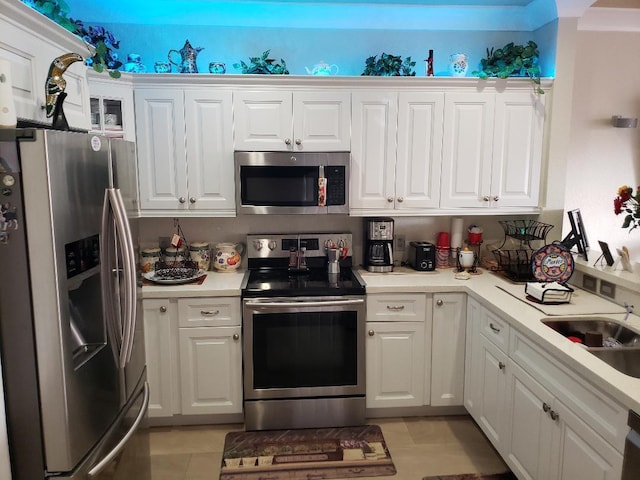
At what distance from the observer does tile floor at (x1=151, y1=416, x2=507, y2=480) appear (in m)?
2.61

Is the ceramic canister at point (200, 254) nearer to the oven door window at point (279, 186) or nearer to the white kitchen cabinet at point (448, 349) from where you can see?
the oven door window at point (279, 186)

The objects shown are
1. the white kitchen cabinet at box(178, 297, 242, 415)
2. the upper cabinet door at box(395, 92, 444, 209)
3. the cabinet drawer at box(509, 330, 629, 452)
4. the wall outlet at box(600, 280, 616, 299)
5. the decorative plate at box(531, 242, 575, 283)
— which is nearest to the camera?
the cabinet drawer at box(509, 330, 629, 452)

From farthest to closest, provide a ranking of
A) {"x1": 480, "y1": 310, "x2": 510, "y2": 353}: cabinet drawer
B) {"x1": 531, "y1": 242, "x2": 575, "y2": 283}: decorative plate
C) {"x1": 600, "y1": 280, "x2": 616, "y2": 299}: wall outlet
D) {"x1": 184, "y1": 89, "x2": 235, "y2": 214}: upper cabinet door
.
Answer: {"x1": 184, "y1": 89, "x2": 235, "y2": 214}: upper cabinet door < {"x1": 531, "y1": 242, "x2": 575, "y2": 283}: decorative plate < {"x1": 600, "y1": 280, "x2": 616, "y2": 299}: wall outlet < {"x1": 480, "y1": 310, "x2": 510, "y2": 353}: cabinet drawer

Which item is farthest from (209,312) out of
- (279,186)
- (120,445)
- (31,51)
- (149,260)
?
(31,51)

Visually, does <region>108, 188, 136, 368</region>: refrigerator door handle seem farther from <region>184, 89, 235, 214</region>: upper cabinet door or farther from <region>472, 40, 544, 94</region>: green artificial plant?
<region>472, 40, 544, 94</region>: green artificial plant

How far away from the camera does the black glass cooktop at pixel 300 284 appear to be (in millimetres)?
2861

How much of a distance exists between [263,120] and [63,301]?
6.06 ft

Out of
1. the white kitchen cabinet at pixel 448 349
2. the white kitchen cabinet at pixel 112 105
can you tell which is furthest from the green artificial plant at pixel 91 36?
the white kitchen cabinet at pixel 448 349

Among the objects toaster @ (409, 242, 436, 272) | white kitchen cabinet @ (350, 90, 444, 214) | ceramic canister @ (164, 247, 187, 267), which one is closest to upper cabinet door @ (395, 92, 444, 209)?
white kitchen cabinet @ (350, 90, 444, 214)

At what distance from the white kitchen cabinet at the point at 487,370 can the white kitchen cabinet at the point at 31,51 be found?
234cm

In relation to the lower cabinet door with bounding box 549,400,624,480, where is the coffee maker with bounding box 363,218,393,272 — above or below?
above

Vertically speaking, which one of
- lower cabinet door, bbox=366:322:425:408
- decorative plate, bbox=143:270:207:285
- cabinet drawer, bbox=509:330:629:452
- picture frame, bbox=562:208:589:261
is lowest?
lower cabinet door, bbox=366:322:425:408

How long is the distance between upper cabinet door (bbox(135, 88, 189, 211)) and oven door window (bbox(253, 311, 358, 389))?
0.98 m

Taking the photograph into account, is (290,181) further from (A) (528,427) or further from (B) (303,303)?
(A) (528,427)
